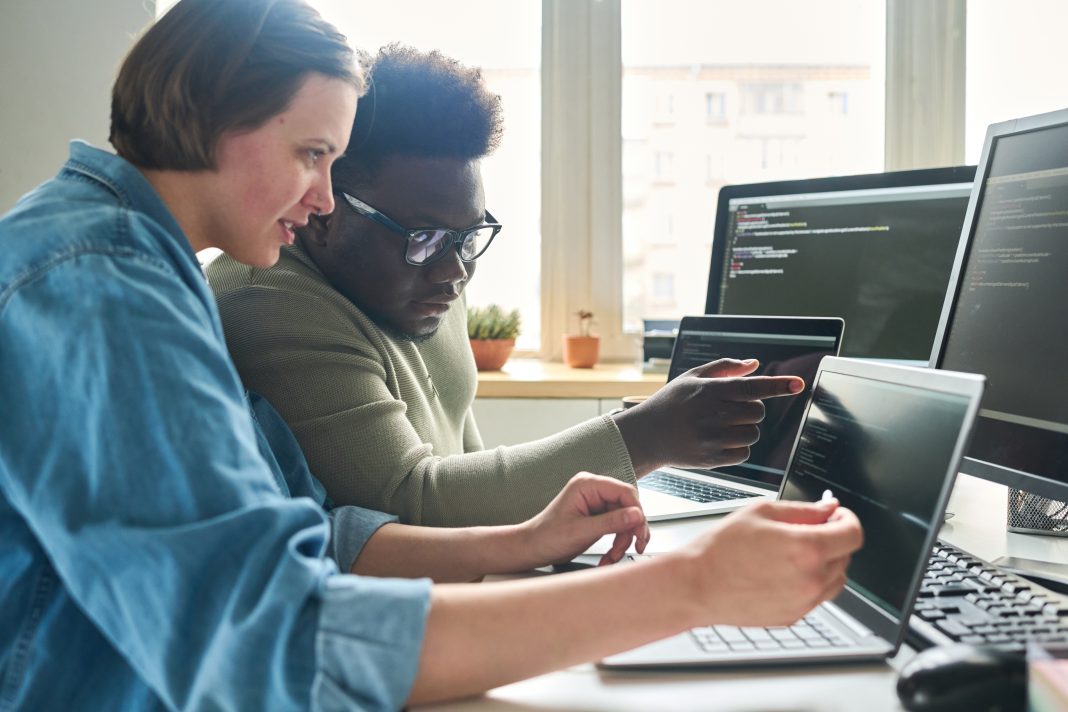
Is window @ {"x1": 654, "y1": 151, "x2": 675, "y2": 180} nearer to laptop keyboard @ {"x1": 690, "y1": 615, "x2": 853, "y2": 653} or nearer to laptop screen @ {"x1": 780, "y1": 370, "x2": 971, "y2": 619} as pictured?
laptop screen @ {"x1": 780, "y1": 370, "x2": 971, "y2": 619}

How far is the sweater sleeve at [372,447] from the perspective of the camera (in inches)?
40.1

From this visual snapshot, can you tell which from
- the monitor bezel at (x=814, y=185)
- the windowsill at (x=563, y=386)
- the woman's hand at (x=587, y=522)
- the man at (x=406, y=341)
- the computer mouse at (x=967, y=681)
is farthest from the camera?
the windowsill at (x=563, y=386)

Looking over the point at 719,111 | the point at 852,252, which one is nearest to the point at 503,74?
the point at 719,111

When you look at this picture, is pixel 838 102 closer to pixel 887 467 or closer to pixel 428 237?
pixel 428 237

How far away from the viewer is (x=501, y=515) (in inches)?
40.6

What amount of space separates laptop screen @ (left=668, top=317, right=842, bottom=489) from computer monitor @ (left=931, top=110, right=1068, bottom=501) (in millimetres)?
172

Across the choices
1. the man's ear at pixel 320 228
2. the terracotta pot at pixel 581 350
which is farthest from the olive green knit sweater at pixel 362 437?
the terracotta pot at pixel 581 350

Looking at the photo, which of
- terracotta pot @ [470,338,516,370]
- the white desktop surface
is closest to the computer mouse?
the white desktop surface

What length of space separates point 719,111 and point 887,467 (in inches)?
87.8

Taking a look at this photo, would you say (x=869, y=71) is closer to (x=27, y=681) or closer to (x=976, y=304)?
(x=976, y=304)

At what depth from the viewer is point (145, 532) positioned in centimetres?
53

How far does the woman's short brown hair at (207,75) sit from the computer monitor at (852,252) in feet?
2.95

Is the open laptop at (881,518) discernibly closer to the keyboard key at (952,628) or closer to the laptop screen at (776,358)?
the keyboard key at (952,628)

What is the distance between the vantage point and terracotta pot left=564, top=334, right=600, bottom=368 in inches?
102
